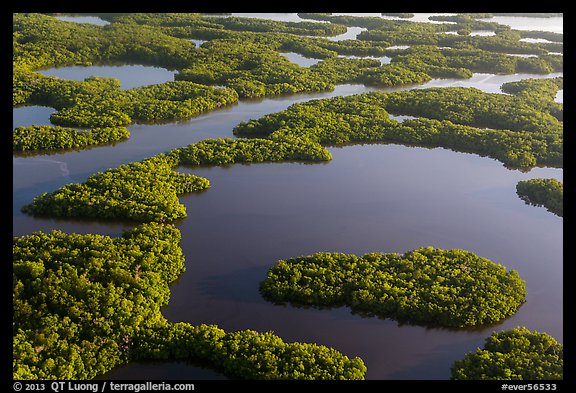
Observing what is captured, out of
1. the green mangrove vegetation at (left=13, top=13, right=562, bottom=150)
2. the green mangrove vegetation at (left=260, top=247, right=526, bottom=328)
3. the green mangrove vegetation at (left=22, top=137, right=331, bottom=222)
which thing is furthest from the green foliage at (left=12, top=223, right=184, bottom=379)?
the green mangrove vegetation at (left=13, top=13, right=562, bottom=150)

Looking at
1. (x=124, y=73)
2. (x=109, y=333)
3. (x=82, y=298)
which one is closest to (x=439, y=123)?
(x=82, y=298)

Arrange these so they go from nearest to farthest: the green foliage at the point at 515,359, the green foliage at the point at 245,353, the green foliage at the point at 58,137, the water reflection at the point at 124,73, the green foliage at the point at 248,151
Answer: the green foliage at the point at 245,353
the green foliage at the point at 515,359
the green foliage at the point at 248,151
the green foliage at the point at 58,137
the water reflection at the point at 124,73

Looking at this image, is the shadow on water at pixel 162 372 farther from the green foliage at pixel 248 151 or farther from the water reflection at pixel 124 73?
the water reflection at pixel 124 73

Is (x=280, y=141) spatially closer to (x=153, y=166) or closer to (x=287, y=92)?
(x=153, y=166)

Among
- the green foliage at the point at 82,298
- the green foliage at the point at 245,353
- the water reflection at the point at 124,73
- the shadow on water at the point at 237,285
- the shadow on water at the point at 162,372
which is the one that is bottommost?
the shadow on water at the point at 162,372

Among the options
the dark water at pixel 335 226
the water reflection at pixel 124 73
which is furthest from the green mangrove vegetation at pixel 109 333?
the water reflection at pixel 124 73

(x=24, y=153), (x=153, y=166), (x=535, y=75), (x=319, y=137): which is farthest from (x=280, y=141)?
(x=535, y=75)
